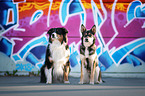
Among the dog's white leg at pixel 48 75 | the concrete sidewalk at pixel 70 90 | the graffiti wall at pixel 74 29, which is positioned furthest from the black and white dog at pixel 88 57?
the graffiti wall at pixel 74 29

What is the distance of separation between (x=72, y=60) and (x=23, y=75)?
6.64 feet

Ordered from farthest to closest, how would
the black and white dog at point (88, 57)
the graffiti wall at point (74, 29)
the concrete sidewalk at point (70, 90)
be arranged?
1. the graffiti wall at point (74, 29)
2. the black and white dog at point (88, 57)
3. the concrete sidewalk at point (70, 90)

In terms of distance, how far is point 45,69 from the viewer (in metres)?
6.24

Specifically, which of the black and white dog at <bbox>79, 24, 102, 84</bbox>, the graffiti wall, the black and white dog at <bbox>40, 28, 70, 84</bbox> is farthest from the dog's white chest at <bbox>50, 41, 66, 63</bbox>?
the graffiti wall

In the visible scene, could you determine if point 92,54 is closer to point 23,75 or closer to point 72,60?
point 72,60

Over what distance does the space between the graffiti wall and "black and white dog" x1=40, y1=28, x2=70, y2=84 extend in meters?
3.31

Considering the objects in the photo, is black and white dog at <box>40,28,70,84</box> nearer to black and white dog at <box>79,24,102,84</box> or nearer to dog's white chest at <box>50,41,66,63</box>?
dog's white chest at <box>50,41,66,63</box>

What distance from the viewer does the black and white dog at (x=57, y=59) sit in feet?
20.2

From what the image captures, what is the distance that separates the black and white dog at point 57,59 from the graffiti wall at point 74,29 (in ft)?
10.8

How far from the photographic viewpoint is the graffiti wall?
31.3 ft

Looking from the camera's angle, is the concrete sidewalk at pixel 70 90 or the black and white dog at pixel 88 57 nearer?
the concrete sidewalk at pixel 70 90

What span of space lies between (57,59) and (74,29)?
12.2ft

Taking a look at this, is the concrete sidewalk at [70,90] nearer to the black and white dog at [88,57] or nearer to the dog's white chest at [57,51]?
the black and white dog at [88,57]

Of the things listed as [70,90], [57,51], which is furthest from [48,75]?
[70,90]
